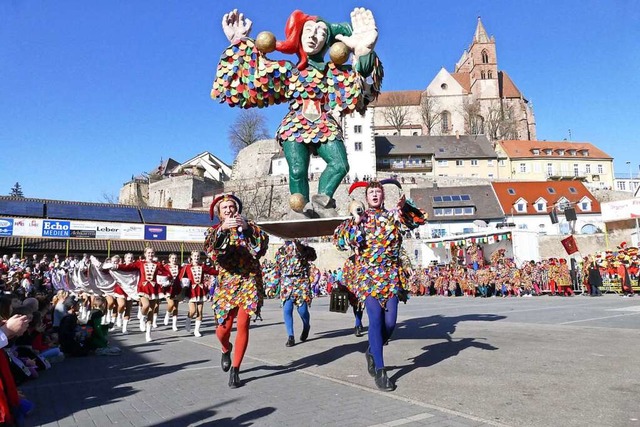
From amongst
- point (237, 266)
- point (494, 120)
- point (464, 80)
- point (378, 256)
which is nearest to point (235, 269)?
point (237, 266)

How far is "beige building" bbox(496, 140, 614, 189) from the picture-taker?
72938mm

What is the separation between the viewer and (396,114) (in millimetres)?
94188

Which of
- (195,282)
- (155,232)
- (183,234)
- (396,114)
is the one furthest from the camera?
(396,114)

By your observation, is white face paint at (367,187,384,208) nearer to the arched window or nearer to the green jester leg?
the green jester leg

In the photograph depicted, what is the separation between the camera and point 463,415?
379 centimetres

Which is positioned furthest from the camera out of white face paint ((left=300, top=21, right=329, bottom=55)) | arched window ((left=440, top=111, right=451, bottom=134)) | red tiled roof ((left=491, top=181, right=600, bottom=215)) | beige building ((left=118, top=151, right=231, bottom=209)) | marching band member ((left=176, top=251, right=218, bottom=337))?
arched window ((left=440, top=111, right=451, bottom=134))

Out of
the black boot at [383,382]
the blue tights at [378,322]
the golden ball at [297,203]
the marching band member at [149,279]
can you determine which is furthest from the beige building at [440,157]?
the black boot at [383,382]

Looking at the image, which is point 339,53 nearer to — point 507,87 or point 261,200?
point 261,200

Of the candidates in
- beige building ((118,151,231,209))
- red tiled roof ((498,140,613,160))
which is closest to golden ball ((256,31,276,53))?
beige building ((118,151,231,209))

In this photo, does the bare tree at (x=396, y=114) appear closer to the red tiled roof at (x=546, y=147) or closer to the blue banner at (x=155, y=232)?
the red tiled roof at (x=546, y=147)

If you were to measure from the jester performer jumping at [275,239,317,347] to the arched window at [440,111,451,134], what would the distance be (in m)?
91.7

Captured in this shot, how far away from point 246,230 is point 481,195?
50426 millimetres

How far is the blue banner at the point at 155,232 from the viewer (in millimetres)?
38500

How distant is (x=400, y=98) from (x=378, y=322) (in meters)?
98.5
